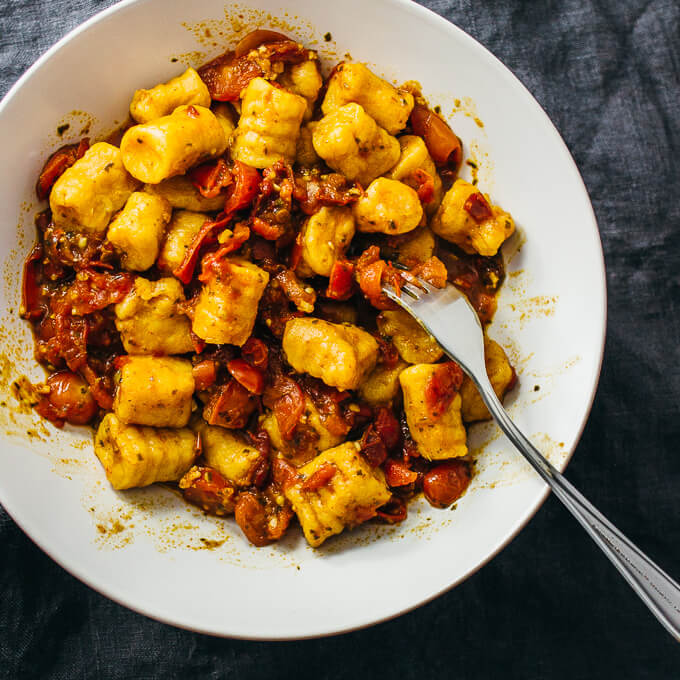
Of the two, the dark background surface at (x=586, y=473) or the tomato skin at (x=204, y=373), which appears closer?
the tomato skin at (x=204, y=373)

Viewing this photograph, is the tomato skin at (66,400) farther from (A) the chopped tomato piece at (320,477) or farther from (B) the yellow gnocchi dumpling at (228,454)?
(A) the chopped tomato piece at (320,477)

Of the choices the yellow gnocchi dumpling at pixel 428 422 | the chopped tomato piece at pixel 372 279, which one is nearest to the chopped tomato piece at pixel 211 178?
the chopped tomato piece at pixel 372 279

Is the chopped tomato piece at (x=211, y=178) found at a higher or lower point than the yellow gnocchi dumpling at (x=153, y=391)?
higher

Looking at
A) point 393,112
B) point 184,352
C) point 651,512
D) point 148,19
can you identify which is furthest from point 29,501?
point 651,512

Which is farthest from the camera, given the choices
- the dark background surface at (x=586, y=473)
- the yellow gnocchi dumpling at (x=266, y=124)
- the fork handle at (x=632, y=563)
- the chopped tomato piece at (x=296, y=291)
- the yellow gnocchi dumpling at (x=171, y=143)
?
the dark background surface at (x=586, y=473)

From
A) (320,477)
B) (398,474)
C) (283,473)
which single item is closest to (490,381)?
(398,474)

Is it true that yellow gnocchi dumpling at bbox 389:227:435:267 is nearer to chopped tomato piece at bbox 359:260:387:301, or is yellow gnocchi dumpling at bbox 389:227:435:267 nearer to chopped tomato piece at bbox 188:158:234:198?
chopped tomato piece at bbox 359:260:387:301

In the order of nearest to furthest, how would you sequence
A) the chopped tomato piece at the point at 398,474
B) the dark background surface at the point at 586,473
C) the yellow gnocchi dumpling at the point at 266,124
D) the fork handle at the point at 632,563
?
the fork handle at the point at 632,563
the yellow gnocchi dumpling at the point at 266,124
the chopped tomato piece at the point at 398,474
the dark background surface at the point at 586,473
